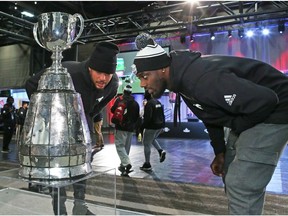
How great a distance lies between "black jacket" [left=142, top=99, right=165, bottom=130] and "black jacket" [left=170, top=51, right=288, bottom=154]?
2.47 meters

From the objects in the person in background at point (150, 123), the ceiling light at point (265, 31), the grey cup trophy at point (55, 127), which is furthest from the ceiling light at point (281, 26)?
the grey cup trophy at point (55, 127)

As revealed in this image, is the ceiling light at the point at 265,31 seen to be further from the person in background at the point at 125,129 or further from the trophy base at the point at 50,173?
the trophy base at the point at 50,173

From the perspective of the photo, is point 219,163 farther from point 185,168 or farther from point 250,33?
point 250,33

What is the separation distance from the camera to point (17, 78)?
10297mm

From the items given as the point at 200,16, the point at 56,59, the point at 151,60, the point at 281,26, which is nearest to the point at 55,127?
the point at 56,59

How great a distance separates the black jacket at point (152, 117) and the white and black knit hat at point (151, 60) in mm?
2560

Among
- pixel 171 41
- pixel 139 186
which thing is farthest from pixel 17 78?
pixel 139 186

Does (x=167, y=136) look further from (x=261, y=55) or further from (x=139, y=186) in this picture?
(x=139, y=186)

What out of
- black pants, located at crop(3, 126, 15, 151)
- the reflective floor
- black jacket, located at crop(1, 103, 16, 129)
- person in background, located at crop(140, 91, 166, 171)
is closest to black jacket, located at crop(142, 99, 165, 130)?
person in background, located at crop(140, 91, 166, 171)

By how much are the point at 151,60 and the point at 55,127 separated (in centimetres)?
41

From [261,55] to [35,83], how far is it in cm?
667

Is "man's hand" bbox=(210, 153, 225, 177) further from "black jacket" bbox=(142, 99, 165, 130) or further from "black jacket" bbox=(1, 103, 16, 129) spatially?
"black jacket" bbox=(1, 103, 16, 129)

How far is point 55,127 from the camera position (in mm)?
841

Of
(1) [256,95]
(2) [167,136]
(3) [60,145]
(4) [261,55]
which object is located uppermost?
(4) [261,55]
